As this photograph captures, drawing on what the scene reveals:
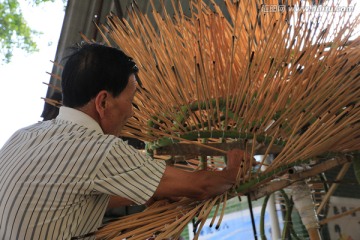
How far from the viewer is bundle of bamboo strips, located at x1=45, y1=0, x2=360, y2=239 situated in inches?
25.0

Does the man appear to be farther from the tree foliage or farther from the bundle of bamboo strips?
the tree foliage

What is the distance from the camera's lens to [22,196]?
0.61 meters

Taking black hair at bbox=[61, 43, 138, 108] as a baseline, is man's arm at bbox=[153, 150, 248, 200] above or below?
below

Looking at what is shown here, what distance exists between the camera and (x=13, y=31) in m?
2.42

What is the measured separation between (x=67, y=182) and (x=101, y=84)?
17 centimetres

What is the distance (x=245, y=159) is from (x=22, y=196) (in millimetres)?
315

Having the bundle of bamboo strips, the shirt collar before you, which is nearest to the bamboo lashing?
the bundle of bamboo strips

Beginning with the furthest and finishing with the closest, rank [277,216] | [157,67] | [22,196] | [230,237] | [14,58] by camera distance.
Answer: [14,58] < [230,237] < [277,216] < [157,67] < [22,196]

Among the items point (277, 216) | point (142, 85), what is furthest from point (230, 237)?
point (142, 85)

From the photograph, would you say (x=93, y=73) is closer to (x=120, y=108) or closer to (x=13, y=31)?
(x=120, y=108)

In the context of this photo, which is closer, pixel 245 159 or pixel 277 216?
pixel 245 159

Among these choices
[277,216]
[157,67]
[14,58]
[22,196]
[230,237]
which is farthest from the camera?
[14,58]

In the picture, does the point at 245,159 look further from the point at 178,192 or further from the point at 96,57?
the point at 96,57

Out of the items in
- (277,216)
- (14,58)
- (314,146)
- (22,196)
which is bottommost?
(22,196)
